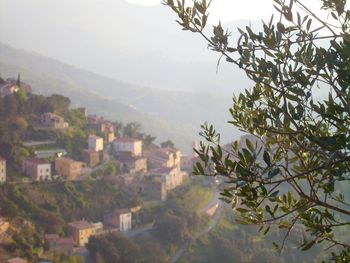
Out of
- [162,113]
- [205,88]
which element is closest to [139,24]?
[205,88]

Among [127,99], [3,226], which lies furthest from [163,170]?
[127,99]

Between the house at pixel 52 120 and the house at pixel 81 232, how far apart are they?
864 cm

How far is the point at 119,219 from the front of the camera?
20656 millimetres

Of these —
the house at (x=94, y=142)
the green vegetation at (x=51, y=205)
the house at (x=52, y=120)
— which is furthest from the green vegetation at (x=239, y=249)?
the house at (x=52, y=120)

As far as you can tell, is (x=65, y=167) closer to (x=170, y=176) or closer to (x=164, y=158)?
(x=170, y=176)

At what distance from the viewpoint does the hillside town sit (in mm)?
19453

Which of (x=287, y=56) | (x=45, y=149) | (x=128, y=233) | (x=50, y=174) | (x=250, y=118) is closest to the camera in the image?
(x=287, y=56)

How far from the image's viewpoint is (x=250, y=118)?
2.50 m

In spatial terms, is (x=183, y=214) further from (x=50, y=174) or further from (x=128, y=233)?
(x=50, y=174)

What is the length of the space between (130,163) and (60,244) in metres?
8.95

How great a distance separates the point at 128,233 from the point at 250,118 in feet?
62.2

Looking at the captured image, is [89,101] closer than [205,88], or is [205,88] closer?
[89,101]

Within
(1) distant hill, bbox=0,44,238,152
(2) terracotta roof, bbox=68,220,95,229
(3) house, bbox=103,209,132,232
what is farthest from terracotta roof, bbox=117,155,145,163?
(1) distant hill, bbox=0,44,238,152

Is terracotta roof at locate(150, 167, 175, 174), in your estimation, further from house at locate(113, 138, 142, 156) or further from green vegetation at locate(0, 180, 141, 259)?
green vegetation at locate(0, 180, 141, 259)
